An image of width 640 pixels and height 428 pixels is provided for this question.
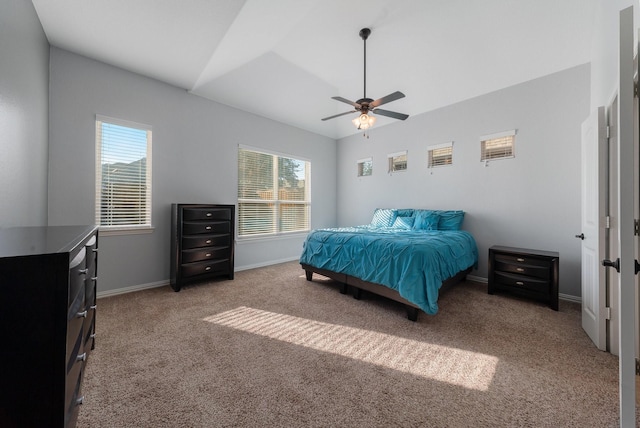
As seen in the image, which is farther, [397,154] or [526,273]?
[397,154]

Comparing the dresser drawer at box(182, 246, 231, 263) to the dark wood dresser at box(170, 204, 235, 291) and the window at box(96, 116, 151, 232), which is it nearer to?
the dark wood dresser at box(170, 204, 235, 291)

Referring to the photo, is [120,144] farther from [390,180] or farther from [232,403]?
[390,180]

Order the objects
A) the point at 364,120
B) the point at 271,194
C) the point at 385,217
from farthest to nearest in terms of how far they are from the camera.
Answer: the point at 271,194
the point at 385,217
the point at 364,120

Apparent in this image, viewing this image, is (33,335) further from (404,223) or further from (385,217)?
(385,217)

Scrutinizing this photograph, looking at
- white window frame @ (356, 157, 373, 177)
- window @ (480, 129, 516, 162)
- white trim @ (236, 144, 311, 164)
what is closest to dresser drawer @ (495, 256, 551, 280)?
window @ (480, 129, 516, 162)

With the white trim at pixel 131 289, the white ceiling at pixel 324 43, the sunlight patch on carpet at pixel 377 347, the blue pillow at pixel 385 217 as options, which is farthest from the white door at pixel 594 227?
the white trim at pixel 131 289

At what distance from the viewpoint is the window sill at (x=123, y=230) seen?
10.2 feet

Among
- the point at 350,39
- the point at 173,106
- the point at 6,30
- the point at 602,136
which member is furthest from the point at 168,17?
the point at 602,136

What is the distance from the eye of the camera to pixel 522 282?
301 cm

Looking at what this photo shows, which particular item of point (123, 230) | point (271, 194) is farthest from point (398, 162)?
point (123, 230)

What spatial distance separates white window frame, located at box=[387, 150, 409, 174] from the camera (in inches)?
192

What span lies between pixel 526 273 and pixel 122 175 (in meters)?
5.20

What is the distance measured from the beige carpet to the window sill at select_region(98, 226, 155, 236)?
836mm

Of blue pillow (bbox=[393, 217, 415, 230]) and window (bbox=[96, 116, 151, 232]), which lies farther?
blue pillow (bbox=[393, 217, 415, 230])
